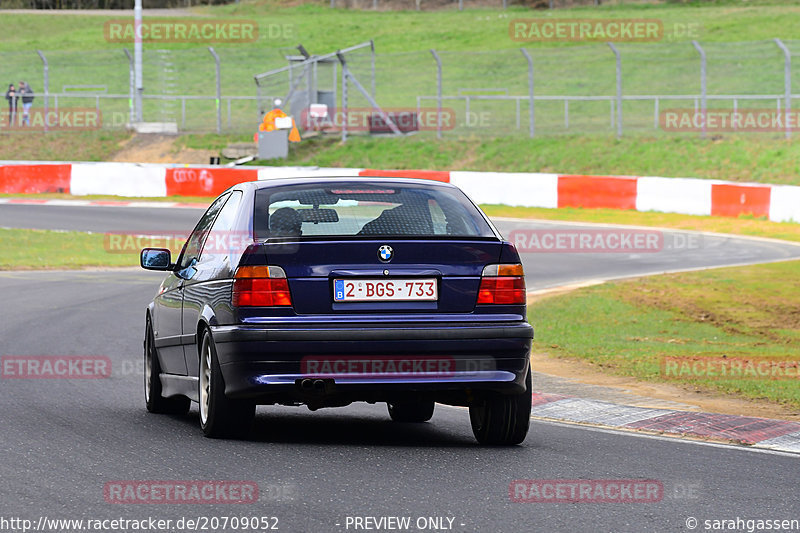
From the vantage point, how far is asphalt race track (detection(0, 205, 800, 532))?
237 inches

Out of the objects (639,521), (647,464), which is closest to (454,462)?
(647,464)

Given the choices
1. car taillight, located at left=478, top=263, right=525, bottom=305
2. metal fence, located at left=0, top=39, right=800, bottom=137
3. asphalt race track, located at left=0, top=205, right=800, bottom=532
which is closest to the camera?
asphalt race track, located at left=0, top=205, right=800, bottom=532

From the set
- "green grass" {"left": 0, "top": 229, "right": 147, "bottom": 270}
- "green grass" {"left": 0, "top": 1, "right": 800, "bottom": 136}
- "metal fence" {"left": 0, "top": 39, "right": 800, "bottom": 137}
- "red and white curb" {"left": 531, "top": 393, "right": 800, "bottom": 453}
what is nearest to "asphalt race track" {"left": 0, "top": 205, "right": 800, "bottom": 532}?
"red and white curb" {"left": 531, "top": 393, "right": 800, "bottom": 453}

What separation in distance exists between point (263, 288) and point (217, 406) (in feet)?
2.57

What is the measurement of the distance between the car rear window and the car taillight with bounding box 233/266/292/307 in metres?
0.27

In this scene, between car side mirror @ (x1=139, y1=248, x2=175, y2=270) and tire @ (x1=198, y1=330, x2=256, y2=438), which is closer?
tire @ (x1=198, y1=330, x2=256, y2=438)

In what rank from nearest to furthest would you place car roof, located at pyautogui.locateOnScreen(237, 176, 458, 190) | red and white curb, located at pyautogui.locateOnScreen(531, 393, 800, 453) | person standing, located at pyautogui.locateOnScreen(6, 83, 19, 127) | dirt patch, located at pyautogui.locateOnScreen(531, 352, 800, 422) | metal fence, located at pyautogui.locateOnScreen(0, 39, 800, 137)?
car roof, located at pyautogui.locateOnScreen(237, 176, 458, 190)
red and white curb, located at pyautogui.locateOnScreen(531, 393, 800, 453)
dirt patch, located at pyautogui.locateOnScreen(531, 352, 800, 422)
metal fence, located at pyautogui.locateOnScreen(0, 39, 800, 137)
person standing, located at pyautogui.locateOnScreen(6, 83, 19, 127)

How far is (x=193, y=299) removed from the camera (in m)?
8.22

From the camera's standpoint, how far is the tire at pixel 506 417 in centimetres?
784

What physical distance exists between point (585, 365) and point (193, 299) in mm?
4730

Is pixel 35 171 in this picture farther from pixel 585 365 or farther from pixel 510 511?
pixel 510 511

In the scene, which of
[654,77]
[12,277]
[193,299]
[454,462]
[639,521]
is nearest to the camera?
[639,521]

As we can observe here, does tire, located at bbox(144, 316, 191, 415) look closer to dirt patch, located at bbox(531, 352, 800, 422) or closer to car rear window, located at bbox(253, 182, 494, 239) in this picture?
car rear window, located at bbox(253, 182, 494, 239)

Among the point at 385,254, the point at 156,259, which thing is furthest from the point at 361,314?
the point at 156,259
